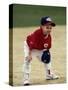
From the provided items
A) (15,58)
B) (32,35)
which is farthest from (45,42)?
(15,58)

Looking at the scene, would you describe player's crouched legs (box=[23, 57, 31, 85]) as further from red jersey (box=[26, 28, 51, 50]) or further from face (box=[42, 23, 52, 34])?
face (box=[42, 23, 52, 34])

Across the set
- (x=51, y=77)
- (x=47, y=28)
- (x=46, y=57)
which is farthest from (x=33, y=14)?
(x=51, y=77)

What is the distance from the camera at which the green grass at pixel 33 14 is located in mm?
2211

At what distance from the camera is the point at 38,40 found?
2.29m

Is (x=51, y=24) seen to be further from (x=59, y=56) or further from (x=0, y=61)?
(x=0, y=61)

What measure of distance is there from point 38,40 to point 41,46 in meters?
0.05

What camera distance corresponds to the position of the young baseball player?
2.25 meters

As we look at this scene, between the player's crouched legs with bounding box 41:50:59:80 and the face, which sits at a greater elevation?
the face

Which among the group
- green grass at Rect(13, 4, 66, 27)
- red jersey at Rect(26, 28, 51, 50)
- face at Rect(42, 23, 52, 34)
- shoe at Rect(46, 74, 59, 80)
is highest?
green grass at Rect(13, 4, 66, 27)

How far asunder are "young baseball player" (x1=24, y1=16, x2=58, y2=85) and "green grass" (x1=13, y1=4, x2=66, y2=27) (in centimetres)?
5

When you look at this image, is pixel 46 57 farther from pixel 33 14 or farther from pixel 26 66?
pixel 33 14

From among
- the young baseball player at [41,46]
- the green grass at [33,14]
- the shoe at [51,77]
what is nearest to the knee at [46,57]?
the young baseball player at [41,46]

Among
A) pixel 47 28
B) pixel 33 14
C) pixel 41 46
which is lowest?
pixel 41 46

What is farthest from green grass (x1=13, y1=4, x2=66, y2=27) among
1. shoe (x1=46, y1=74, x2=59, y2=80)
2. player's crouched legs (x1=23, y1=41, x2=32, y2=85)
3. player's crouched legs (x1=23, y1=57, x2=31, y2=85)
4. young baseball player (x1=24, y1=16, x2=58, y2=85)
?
shoe (x1=46, y1=74, x2=59, y2=80)
